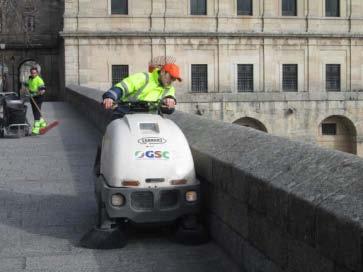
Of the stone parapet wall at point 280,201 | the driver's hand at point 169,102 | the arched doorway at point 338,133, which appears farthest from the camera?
the arched doorway at point 338,133

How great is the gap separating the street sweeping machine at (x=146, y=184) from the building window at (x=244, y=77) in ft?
117

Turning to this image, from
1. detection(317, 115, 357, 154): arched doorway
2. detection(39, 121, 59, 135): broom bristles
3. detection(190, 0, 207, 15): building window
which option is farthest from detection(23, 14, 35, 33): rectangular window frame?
detection(317, 115, 357, 154): arched doorway

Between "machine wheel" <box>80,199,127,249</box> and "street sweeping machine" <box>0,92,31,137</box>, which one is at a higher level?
"street sweeping machine" <box>0,92,31,137</box>

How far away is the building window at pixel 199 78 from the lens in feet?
132

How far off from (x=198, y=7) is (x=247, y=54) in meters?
4.10

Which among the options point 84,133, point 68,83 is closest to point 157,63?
point 84,133

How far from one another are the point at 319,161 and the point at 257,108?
31542mm

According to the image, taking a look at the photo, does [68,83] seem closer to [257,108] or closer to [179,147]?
[257,108]

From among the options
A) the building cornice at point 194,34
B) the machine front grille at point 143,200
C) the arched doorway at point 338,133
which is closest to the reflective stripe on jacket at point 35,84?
the machine front grille at point 143,200

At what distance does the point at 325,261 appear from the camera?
3.42 meters

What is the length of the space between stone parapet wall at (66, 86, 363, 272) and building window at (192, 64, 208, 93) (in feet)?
113

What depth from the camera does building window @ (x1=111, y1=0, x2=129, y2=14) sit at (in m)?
39.1

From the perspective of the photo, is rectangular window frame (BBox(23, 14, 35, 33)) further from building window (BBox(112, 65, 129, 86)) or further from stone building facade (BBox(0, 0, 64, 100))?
building window (BBox(112, 65, 129, 86))

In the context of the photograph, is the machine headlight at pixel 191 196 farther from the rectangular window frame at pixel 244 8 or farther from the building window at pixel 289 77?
the building window at pixel 289 77
